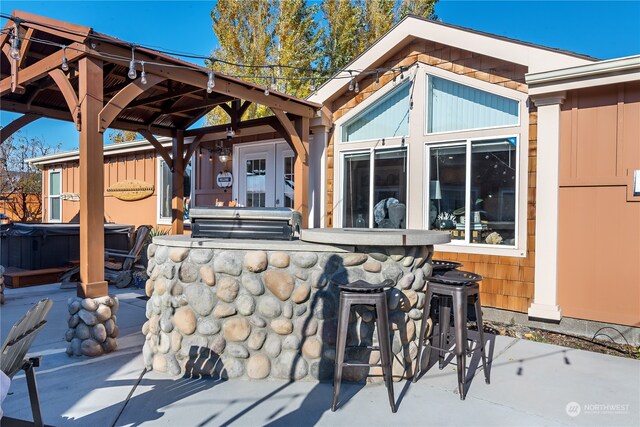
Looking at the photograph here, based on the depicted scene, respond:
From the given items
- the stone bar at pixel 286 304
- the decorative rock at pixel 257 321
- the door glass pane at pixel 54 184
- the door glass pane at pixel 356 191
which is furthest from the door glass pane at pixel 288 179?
the door glass pane at pixel 54 184

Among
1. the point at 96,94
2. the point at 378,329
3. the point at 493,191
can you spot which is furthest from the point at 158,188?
the point at 378,329

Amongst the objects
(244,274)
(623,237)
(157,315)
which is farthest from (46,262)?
(623,237)

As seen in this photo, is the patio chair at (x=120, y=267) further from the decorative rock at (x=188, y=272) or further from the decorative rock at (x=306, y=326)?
the decorative rock at (x=306, y=326)

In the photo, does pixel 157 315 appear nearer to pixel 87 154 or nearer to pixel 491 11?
pixel 87 154

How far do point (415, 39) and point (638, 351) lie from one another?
4.54m

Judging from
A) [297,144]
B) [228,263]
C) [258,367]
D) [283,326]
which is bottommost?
[258,367]

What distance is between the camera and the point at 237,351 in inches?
121

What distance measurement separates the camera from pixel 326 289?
3.03 meters

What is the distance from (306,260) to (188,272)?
38.3 inches

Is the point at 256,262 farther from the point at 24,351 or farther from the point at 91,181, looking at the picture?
the point at 91,181

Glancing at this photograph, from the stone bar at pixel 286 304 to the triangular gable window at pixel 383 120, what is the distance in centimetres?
292

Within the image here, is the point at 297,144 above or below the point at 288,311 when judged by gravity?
above

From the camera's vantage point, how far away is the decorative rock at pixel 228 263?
3.09m

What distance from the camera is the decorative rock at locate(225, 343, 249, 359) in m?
3.08
